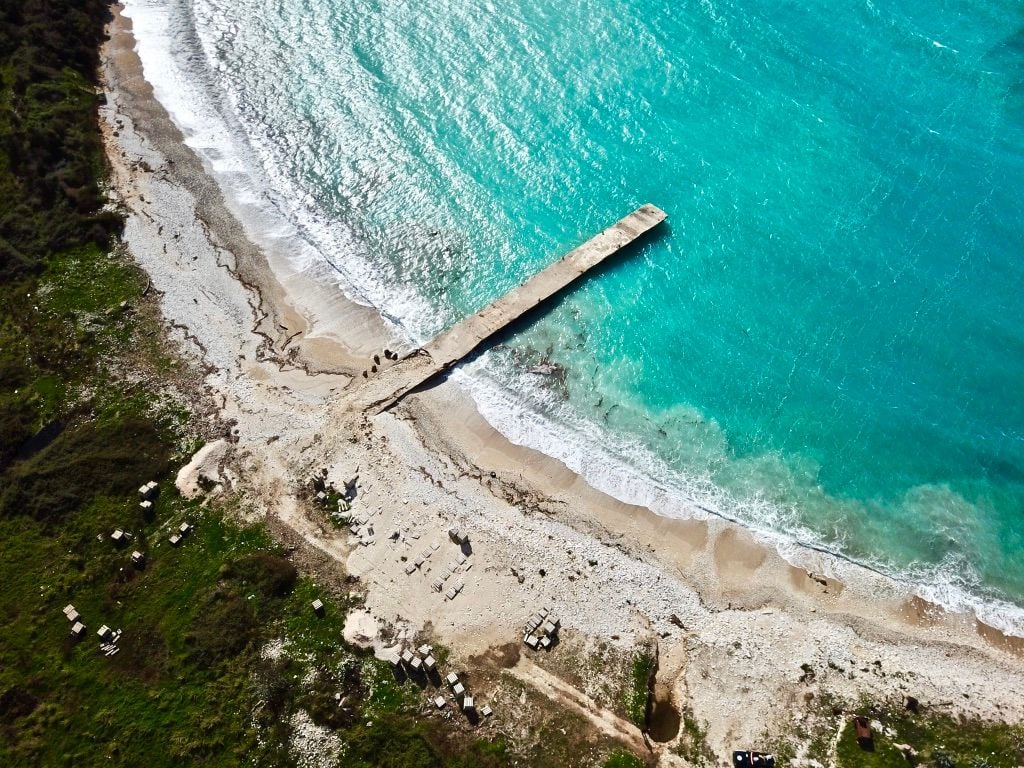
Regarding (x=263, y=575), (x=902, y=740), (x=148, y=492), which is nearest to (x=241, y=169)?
(x=148, y=492)

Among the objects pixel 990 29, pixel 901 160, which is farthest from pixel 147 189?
Answer: pixel 990 29

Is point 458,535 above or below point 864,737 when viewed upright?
above

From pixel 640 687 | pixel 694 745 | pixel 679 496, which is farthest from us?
pixel 679 496

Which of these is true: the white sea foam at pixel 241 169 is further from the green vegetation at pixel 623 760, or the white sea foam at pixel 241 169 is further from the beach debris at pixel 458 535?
the green vegetation at pixel 623 760

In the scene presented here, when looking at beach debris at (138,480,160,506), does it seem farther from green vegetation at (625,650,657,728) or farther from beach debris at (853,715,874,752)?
beach debris at (853,715,874,752)

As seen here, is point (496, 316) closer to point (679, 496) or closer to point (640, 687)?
point (679, 496)

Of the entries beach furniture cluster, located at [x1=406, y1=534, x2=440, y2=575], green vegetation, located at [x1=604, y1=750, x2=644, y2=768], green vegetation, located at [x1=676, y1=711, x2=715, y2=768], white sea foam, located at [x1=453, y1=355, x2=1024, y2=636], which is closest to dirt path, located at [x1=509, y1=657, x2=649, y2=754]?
green vegetation, located at [x1=604, y1=750, x2=644, y2=768]

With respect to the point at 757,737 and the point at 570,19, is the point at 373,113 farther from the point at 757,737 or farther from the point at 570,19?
the point at 757,737
